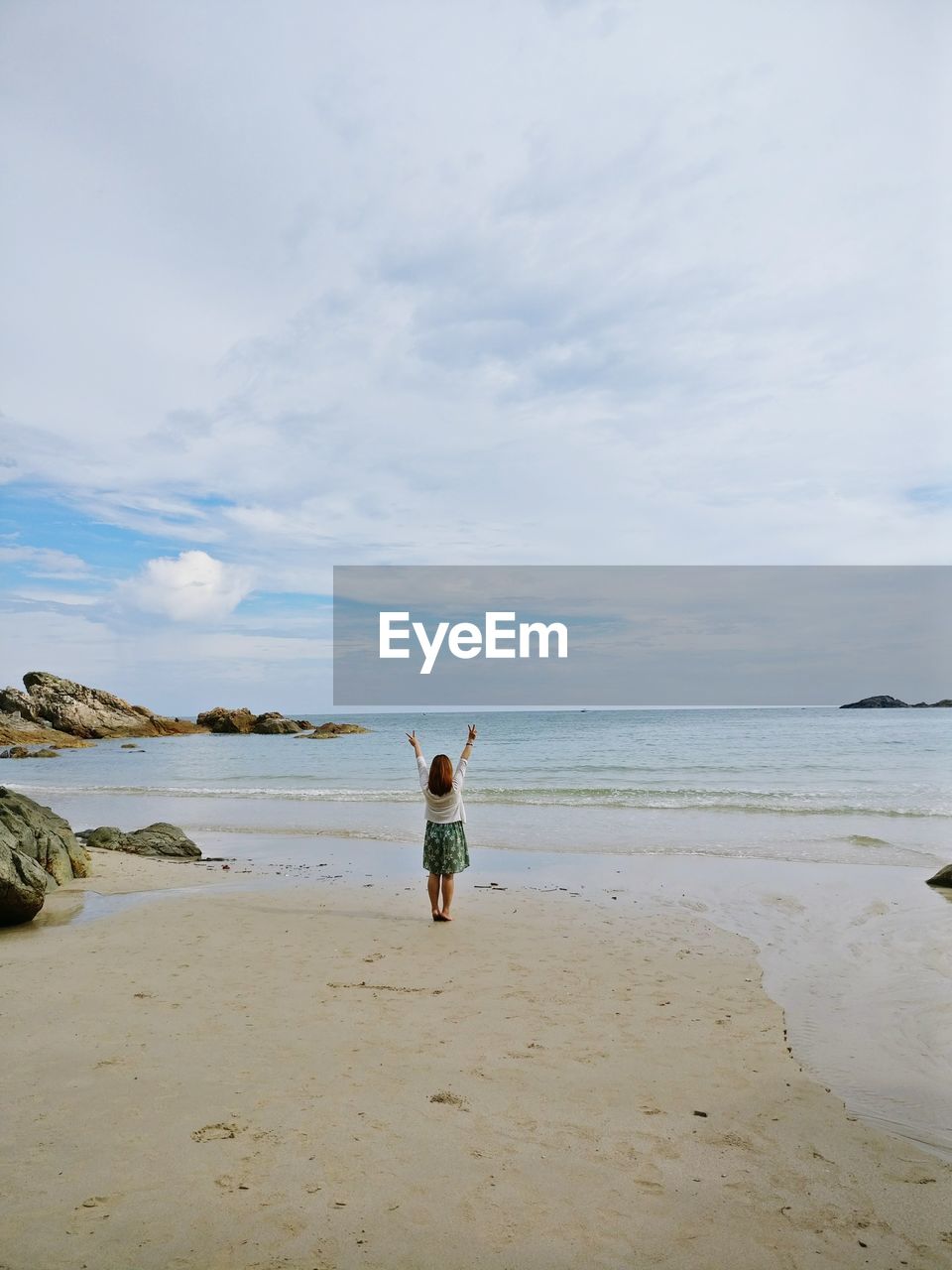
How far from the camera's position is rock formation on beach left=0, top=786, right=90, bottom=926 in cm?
866

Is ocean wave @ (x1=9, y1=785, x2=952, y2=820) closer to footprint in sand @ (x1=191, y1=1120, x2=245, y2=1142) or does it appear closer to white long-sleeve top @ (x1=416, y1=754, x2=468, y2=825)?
white long-sleeve top @ (x1=416, y1=754, x2=468, y2=825)

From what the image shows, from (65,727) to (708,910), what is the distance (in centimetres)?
7060

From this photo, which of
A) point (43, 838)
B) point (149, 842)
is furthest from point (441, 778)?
point (149, 842)

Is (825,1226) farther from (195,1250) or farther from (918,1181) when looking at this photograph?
(195,1250)

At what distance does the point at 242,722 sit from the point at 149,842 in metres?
67.4

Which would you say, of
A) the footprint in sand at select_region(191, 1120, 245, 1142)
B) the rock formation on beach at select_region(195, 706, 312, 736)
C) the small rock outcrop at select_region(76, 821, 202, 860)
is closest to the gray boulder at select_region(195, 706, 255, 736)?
the rock formation on beach at select_region(195, 706, 312, 736)

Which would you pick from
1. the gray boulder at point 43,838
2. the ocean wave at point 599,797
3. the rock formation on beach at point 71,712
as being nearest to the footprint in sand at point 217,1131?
the gray boulder at point 43,838

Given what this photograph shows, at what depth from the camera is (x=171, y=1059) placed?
16.8 ft

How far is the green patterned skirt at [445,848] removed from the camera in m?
9.36

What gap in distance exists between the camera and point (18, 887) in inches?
339

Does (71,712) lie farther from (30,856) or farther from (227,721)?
(30,856)

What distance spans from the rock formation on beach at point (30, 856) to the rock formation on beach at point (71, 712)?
59.6 meters

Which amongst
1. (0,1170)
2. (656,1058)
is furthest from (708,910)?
(0,1170)

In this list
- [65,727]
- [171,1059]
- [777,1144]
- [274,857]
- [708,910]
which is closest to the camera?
[777,1144]
